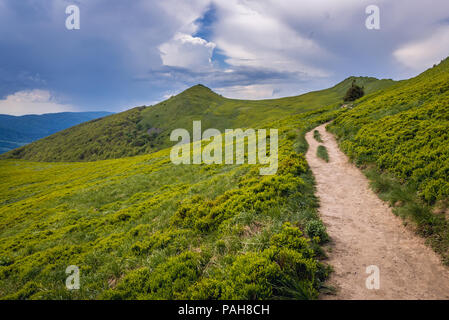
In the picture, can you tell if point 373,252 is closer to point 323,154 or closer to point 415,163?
point 415,163

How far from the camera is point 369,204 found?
336 inches

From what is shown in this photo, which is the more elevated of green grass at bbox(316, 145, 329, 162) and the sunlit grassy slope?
green grass at bbox(316, 145, 329, 162)

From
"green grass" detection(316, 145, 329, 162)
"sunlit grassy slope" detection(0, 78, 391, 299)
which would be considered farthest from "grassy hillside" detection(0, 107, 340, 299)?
"green grass" detection(316, 145, 329, 162)

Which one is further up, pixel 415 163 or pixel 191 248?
pixel 415 163

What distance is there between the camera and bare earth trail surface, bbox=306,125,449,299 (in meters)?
4.55

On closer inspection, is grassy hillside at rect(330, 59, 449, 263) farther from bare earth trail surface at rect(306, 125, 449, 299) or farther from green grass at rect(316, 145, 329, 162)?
green grass at rect(316, 145, 329, 162)

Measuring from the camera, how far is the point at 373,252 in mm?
5840

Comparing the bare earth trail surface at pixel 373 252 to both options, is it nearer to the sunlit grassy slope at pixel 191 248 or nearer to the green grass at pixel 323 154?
the sunlit grassy slope at pixel 191 248

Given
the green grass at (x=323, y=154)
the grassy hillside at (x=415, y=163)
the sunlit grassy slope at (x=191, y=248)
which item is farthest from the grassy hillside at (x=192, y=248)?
the grassy hillside at (x=415, y=163)

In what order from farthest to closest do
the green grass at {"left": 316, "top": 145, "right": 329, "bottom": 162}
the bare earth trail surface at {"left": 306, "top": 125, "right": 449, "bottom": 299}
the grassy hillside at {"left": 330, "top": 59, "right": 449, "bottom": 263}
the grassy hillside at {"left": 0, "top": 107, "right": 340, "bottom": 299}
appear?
the green grass at {"left": 316, "top": 145, "right": 329, "bottom": 162} < the grassy hillside at {"left": 330, "top": 59, "right": 449, "bottom": 263} < the grassy hillside at {"left": 0, "top": 107, "right": 340, "bottom": 299} < the bare earth trail surface at {"left": 306, "top": 125, "right": 449, "bottom": 299}

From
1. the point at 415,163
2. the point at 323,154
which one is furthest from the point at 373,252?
the point at 323,154

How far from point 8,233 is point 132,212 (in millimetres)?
12176
